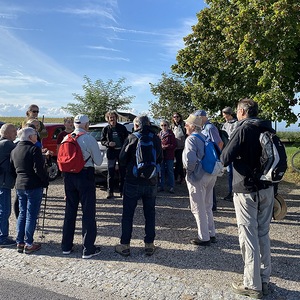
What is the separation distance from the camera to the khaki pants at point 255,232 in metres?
3.56

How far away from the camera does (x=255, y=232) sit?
360 centimetres

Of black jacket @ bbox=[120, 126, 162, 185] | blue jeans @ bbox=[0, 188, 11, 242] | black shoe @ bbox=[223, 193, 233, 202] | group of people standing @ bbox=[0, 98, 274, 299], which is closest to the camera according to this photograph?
group of people standing @ bbox=[0, 98, 274, 299]

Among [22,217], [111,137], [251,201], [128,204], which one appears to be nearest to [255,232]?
[251,201]

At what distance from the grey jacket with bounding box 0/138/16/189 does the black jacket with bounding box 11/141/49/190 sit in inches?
16.1

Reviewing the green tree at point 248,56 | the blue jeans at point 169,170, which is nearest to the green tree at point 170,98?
the green tree at point 248,56

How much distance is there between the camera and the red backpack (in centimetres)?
452

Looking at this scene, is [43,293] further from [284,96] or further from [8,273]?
[284,96]

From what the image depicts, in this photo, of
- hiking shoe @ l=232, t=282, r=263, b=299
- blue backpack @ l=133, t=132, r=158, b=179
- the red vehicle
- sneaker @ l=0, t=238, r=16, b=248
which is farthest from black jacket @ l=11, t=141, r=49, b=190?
the red vehicle

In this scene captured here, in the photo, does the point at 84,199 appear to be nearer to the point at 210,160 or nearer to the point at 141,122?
the point at 141,122

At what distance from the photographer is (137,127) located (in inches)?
186

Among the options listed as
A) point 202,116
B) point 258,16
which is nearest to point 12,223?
point 202,116

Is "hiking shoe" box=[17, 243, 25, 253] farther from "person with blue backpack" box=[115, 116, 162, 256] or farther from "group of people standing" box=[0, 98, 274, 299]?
"person with blue backpack" box=[115, 116, 162, 256]

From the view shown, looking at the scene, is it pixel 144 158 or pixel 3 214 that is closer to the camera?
pixel 144 158

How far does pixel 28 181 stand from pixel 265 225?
3.24 meters
